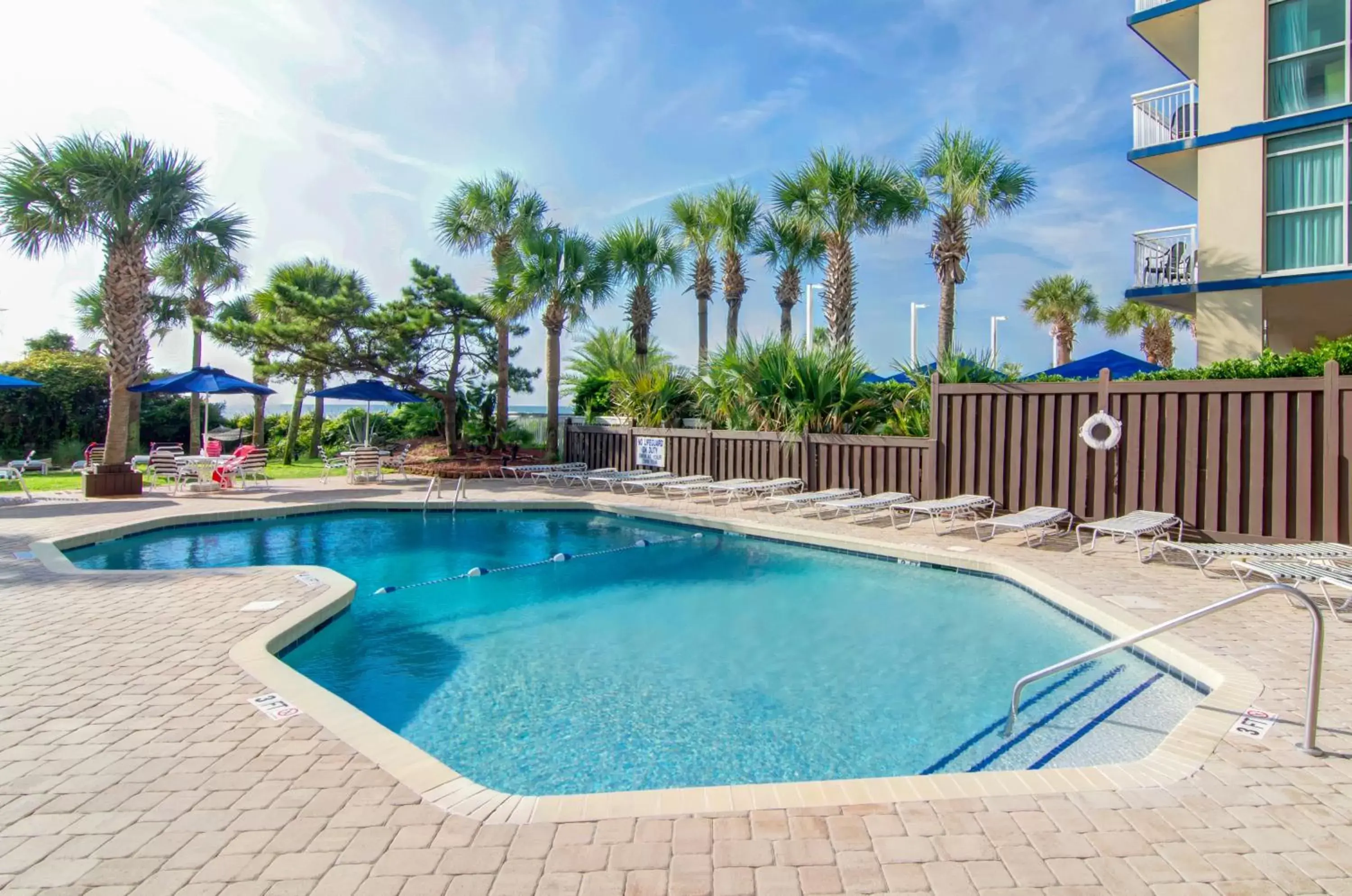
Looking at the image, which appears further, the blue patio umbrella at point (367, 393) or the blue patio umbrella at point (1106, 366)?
the blue patio umbrella at point (367, 393)

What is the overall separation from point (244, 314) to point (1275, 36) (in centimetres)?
2671

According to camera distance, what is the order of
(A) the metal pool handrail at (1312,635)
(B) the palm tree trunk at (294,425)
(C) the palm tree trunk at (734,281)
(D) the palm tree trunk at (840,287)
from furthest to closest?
(B) the palm tree trunk at (294,425) → (C) the palm tree trunk at (734,281) → (D) the palm tree trunk at (840,287) → (A) the metal pool handrail at (1312,635)

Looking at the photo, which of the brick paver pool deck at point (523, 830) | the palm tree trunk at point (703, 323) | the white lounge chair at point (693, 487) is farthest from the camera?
the palm tree trunk at point (703, 323)

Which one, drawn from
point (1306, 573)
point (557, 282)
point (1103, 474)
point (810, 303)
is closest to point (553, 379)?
point (557, 282)

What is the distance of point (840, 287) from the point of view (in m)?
17.3

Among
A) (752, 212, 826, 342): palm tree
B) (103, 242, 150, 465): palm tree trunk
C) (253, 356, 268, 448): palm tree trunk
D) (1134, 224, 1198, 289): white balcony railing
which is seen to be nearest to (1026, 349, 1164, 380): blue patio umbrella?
(1134, 224, 1198, 289): white balcony railing

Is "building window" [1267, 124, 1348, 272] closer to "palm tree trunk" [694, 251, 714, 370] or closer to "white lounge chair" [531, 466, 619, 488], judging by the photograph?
"white lounge chair" [531, 466, 619, 488]

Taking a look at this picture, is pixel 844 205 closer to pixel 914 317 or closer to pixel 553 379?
pixel 553 379

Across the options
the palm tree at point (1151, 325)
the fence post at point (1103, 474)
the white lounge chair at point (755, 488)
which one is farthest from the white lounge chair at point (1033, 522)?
the palm tree at point (1151, 325)

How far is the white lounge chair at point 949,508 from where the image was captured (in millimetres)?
10242

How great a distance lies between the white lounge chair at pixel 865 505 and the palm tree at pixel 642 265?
9025 mm

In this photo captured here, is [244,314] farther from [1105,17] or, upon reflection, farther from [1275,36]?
[1275,36]

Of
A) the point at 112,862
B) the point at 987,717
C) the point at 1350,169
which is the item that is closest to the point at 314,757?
the point at 112,862

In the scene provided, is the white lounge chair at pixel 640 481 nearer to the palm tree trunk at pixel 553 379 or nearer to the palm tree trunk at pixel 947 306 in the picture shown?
the palm tree trunk at pixel 553 379
